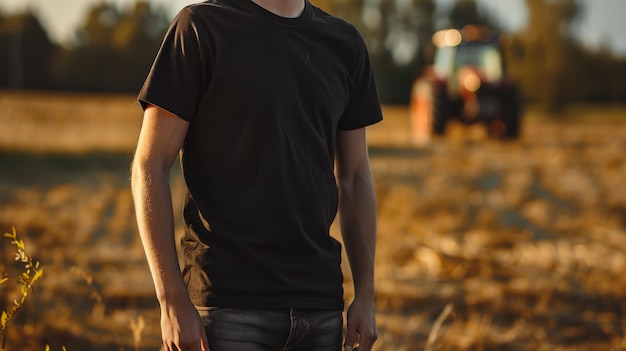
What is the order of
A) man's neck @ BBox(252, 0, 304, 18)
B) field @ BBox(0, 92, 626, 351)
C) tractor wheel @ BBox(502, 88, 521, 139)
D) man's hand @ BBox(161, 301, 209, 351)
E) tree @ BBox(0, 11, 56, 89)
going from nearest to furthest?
man's hand @ BBox(161, 301, 209, 351) < man's neck @ BBox(252, 0, 304, 18) < field @ BBox(0, 92, 626, 351) < tractor wheel @ BBox(502, 88, 521, 139) < tree @ BBox(0, 11, 56, 89)

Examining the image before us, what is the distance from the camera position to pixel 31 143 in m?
14.4

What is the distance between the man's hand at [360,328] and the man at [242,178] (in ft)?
0.40

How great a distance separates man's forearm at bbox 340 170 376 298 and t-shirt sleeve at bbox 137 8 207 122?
19.2 inches

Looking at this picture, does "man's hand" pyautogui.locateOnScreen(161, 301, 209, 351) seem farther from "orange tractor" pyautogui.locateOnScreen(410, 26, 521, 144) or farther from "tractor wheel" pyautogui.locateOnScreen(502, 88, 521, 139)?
"tractor wheel" pyautogui.locateOnScreen(502, 88, 521, 139)

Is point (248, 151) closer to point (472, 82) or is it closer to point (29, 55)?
point (472, 82)

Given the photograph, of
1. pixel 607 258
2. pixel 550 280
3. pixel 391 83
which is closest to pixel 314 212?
pixel 550 280

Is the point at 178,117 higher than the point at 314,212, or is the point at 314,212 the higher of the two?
the point at 178,117

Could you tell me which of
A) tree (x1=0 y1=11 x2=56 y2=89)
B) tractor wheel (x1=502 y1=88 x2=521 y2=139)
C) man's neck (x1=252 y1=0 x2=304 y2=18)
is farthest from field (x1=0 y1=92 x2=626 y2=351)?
tree (x1=0 y1=11 x2=56 y2=89)

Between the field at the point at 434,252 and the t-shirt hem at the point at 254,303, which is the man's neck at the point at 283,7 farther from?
the field at the point at 434,252

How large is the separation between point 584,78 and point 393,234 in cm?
3965

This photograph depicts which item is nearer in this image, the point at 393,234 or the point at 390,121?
the point at 393,234

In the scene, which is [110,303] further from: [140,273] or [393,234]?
[393,234]

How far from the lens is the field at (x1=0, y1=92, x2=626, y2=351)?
4.40 m

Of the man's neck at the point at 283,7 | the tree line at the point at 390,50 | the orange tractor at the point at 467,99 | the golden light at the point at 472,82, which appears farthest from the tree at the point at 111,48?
the man's neck at the point at 283,7
